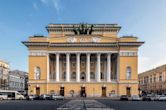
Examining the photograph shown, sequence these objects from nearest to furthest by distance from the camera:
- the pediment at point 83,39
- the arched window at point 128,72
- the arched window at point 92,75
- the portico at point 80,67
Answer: the arched window at point 128,72 → the pediment at point 83,39 → the portico at point 80,67 → the arched window at point 92,75

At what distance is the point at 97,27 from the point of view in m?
87.7

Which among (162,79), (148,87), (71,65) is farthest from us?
(148,87)

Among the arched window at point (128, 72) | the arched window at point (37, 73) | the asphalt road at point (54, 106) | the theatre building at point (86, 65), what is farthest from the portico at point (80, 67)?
the asphalt road at point (54, 106)

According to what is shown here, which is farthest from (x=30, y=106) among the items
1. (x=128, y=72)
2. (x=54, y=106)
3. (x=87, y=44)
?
(x=128, y=72)

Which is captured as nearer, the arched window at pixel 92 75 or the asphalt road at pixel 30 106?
the asphalt road at pixel 30 106

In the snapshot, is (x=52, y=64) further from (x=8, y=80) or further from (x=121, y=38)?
(x=8, y=80)

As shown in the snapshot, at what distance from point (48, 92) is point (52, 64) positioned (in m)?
8.31

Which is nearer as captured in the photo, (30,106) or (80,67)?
(30,106)

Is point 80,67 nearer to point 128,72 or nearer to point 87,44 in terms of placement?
Answer: point 87,44

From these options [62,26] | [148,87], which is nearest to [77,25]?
[62,26]

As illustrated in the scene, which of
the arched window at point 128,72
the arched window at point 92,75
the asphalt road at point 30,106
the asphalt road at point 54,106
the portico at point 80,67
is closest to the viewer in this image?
the asphalt road at point 30,106

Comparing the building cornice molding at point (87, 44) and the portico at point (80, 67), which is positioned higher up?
the building cornice molding at point (87, 44)

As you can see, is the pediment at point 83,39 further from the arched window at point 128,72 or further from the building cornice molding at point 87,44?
the arched window at point 128,72

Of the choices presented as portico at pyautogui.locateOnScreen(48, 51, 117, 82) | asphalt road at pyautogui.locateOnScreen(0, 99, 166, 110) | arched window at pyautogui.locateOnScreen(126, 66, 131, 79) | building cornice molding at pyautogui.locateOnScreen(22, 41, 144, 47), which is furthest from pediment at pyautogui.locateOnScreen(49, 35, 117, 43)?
asphalt road at pyautogui.locateOnScreen(0, 99, 166, 110)
